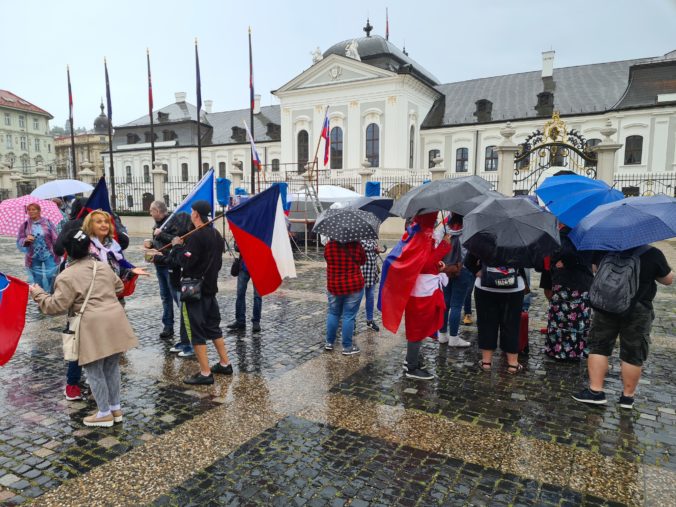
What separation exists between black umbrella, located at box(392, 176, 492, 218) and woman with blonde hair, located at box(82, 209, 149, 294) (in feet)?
9.15

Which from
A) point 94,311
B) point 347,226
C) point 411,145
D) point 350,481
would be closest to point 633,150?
point 411,145

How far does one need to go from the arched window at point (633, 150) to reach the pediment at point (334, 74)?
1737cm

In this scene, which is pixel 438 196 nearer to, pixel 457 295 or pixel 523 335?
pixel 457 295

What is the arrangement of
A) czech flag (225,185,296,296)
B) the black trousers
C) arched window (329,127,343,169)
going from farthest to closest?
arched window (329,127,343,169) → czech flag (225,185,296,296) → the black trousers

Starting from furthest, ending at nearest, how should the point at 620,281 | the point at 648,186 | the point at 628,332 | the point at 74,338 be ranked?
the point at 648,186, the point at 628,332, the point at 620,281, the point at 74,338

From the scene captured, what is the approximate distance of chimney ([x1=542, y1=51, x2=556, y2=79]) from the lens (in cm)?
4112

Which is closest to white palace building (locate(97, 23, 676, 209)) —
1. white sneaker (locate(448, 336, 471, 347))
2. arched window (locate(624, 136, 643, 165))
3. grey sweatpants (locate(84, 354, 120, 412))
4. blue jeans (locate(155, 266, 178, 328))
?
arched window (locate(624, 136, 643, 165))

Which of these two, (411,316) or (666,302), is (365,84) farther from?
(411,316)

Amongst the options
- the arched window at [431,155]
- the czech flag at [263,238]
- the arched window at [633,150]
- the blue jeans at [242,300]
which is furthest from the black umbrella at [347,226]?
the arched window at [431,155]

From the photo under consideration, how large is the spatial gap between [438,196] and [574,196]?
1419 mm

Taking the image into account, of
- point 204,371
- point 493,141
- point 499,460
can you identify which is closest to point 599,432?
point 499,460

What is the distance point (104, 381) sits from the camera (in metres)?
4.12

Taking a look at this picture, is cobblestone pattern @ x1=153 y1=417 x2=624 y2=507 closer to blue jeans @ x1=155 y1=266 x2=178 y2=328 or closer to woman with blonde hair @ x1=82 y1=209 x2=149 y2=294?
woman with blonde hair @ x1=82 y1=209 x2=149 y2=294

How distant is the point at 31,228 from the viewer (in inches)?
290
